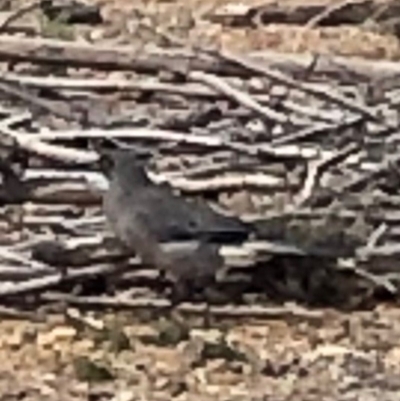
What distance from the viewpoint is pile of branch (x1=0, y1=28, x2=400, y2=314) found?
709cm

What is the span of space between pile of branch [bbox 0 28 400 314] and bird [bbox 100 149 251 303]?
66 mm

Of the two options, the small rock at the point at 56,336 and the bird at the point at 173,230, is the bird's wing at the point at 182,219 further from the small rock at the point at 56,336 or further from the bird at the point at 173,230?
the small rock at the point at 56,336

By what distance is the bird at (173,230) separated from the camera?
6973 millimetres

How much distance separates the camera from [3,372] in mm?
6504

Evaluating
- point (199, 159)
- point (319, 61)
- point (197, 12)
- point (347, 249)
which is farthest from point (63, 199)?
point (197, 12)

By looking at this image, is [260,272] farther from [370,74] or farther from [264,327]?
[370,74]

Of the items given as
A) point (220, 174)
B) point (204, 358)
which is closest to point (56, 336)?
point (204, 358)

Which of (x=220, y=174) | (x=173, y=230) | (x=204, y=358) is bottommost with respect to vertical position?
(x=204, y=358)

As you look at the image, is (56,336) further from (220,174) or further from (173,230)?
(220,174)

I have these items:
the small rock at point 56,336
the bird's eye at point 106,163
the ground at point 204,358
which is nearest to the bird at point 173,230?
the bird's eye at point 106,163

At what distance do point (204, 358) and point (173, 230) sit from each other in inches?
22.8

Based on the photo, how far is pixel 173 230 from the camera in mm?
7051

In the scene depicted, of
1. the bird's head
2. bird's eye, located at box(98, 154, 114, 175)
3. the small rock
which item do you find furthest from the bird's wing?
the small rock

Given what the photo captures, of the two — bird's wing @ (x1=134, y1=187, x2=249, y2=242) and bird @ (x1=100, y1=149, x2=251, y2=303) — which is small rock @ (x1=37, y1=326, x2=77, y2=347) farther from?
bird's wing @ (x1=134, y1=187, x2=249, y2=242)
